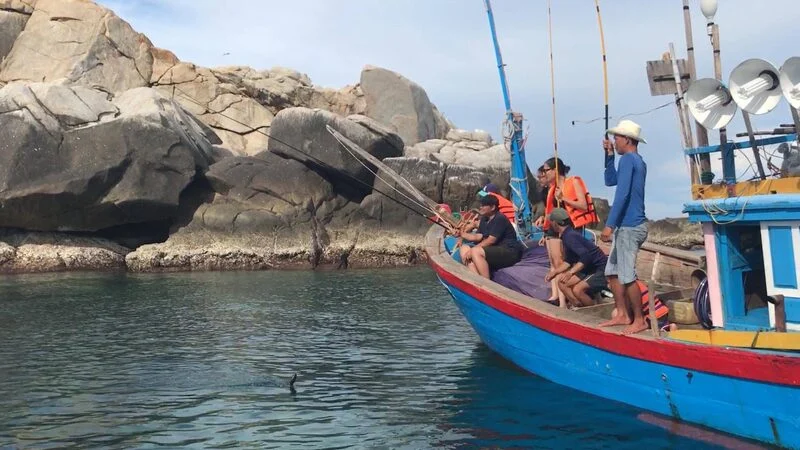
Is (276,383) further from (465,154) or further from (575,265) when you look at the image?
(465,154)

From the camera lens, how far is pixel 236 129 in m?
46.1

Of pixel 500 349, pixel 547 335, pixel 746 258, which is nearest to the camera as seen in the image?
pixel 746 258

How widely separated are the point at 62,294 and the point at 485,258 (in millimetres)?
14750

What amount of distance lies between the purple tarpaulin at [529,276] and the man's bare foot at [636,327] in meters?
2.59

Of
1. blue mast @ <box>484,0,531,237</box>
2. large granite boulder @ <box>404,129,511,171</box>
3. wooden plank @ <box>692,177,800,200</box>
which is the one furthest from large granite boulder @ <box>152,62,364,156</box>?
wooden plank @ <box>692,177,800,200</box>

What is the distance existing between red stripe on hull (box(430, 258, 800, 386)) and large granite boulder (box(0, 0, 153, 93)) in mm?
38624

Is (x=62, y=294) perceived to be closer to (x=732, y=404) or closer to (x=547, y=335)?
Answer: (x=547, y=335)

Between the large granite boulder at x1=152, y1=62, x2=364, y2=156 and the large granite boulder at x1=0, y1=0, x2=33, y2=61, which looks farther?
the large granite boulder at x1=152, y1=62, x2=364, y2=156

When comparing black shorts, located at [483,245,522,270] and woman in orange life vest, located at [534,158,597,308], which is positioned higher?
woman in orange life vest, located at [534,158,597,308]

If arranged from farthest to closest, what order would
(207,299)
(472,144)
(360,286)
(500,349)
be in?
(472,144), (360,286), (207,299), (500,349)

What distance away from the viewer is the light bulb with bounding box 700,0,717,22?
26.0 feet

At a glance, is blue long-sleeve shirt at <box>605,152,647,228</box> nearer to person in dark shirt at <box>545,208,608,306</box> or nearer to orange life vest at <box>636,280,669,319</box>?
orange life vest at <box>636,280,669,319</box>

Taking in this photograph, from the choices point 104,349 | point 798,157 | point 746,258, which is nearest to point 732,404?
point 746,258

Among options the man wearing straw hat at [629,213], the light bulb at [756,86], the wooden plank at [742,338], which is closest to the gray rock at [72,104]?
the man wearing straw hat at [629,213]
